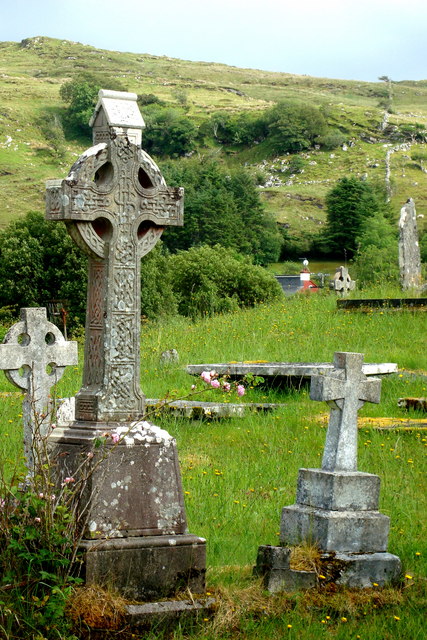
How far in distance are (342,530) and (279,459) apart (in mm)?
3590

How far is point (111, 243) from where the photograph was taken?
6719mm

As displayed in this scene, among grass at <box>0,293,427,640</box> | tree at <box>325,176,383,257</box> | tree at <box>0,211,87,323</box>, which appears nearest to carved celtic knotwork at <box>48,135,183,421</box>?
grass at <box>0,293,427,640</box>

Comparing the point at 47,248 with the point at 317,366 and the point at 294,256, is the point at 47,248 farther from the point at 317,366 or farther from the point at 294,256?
A: the point at 294,256

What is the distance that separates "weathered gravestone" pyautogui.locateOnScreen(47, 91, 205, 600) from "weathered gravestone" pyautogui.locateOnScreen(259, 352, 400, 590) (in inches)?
27.5

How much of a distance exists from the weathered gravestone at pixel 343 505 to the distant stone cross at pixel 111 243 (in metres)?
1.27

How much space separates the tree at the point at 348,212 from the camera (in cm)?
9381

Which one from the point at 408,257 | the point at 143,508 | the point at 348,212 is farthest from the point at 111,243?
the point at 348,212

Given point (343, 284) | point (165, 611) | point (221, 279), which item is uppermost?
point (221, 279)

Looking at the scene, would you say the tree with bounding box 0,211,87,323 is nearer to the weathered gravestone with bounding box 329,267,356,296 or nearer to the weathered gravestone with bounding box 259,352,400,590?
the weathered gravestone with bounding box 329,267,356,296

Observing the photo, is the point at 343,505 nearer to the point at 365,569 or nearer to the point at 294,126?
the point at 365,569

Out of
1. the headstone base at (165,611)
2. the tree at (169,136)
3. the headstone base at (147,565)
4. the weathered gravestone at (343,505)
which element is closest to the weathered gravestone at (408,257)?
the weathered gravestone at (343,505)

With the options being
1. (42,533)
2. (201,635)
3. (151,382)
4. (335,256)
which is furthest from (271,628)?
(335,256)

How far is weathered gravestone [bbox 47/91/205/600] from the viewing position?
19.6ft

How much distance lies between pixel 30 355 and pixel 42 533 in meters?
3.56
